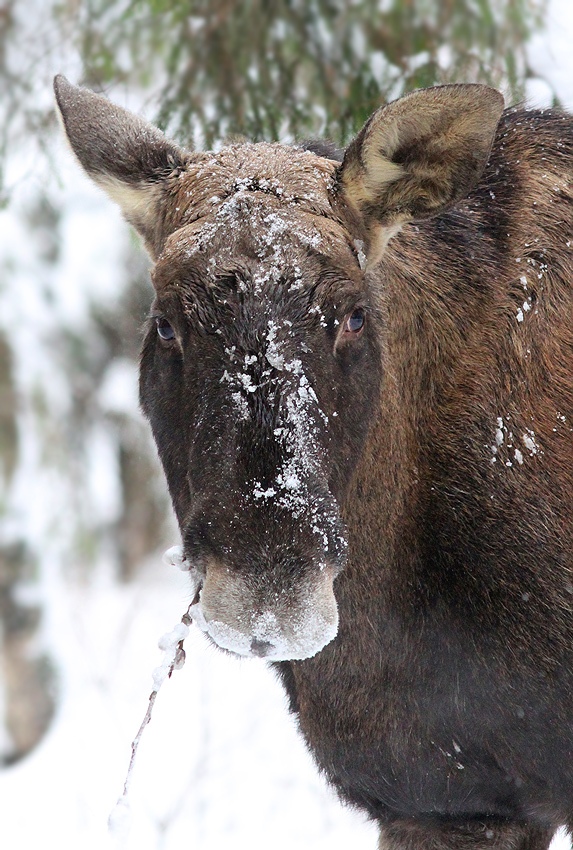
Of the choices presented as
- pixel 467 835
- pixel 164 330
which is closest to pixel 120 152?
pixel 164 330

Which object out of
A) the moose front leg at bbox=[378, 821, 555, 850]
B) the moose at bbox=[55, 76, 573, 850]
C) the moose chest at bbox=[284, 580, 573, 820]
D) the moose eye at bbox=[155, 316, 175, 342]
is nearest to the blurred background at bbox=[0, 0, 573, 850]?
the moose front leg at bbox=[378, 821, 555, 850]

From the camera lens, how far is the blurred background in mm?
5590

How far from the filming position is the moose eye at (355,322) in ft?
10.5

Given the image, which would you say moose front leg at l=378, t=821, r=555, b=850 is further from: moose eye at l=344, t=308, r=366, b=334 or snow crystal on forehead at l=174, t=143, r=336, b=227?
snow crystal on forehead at l=174, t=143, r=336, b=227

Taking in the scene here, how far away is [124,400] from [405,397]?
4.85 m

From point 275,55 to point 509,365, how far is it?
2867 millimetres

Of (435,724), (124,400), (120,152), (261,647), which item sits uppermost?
(120,152)

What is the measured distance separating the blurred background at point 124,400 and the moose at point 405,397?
2.44ft

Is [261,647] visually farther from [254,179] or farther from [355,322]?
[254,179]

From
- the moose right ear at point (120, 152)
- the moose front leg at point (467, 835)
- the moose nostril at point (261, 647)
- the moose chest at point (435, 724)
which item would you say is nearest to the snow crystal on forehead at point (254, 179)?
the moose right ear at point (120, 152)

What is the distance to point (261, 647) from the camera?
2.71 metres

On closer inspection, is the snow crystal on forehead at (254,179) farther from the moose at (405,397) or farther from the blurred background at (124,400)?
the blurred background at (124,400)

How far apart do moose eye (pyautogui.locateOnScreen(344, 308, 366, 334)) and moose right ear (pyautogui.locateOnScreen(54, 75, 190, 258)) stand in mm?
856

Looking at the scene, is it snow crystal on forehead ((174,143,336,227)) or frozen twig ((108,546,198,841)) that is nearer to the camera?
frozen twig ((108,546,198,841))
